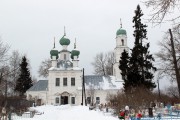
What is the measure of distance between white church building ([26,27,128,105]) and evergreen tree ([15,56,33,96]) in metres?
3.87

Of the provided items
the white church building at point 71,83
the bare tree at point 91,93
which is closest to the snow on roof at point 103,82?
the white church building at point 71,83

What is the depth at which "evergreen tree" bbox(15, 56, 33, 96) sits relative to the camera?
7151cm

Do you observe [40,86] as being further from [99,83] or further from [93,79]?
[99,83]

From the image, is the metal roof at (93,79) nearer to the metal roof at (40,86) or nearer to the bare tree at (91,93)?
the bare tree at (91,93)

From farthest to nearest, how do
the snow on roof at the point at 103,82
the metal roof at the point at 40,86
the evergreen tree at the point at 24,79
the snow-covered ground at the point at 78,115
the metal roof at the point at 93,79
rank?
the evergreen tree at the point at 24,79 < the metal roof at the point at 93,79 < the metal roof at the point at 40,86 < the snow on roof at the point at 103,82 < the snow-covered ground at the point at 78,115

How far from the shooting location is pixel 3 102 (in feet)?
101

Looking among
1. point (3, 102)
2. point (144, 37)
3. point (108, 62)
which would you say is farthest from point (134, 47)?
point (108, 62)

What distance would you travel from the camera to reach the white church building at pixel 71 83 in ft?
219

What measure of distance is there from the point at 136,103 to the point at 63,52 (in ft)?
135

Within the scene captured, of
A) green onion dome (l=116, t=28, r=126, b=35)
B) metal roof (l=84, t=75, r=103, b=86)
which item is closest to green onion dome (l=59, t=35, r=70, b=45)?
metal roof (l=84, t=75, r=103, b=86)

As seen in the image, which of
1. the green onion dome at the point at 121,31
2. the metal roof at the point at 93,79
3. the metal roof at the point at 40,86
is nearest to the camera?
the metal roof at the point at 40,86

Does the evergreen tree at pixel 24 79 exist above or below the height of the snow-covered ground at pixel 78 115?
above

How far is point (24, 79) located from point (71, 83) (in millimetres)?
11962

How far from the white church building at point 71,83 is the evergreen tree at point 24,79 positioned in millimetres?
3873
